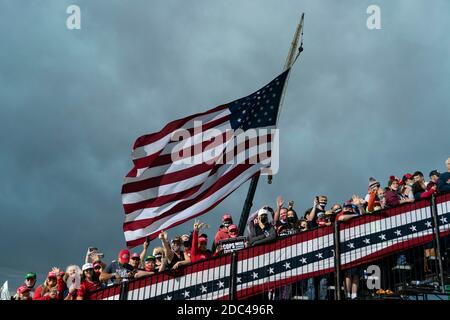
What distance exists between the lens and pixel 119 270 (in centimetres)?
1120

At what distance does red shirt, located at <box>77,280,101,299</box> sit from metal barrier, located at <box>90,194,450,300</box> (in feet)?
0.65

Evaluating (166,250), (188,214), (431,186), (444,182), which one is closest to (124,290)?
(166,250)

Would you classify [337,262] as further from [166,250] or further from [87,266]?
[87,266]

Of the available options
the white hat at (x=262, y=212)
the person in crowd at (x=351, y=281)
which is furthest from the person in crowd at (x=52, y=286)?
the person in crowd at (x=351, y=281)

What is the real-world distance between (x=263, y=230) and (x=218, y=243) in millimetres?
1311

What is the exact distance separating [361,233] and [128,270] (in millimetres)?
5136

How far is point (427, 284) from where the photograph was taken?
9969 mm

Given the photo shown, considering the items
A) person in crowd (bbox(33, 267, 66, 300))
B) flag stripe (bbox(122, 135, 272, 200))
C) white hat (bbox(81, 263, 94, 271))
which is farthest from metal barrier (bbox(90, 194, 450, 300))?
flag stripe (bbox(122, 135, 272, 200))

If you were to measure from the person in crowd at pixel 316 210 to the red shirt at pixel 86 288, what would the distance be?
199 inches

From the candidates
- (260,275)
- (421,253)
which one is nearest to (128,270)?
(260,275)

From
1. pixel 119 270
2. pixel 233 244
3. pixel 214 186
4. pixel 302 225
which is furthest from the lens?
pixel 214 186

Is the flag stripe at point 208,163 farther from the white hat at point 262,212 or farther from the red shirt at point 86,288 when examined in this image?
the red shirt at point 86,288

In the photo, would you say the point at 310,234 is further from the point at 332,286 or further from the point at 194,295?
the point at 194,295

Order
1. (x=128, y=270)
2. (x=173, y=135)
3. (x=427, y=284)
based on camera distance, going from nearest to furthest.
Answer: (x=427, y=284) → (x=128, y=270) → (x=173, y=135)
